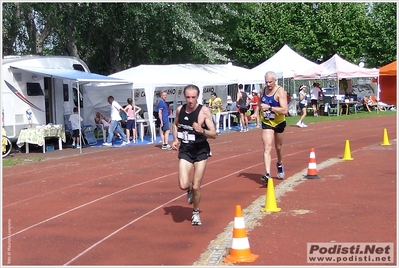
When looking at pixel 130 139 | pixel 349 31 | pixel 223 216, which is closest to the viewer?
pixel 223 216

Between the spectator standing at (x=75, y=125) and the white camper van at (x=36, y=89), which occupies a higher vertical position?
the white camper van at (x=36, y=89)

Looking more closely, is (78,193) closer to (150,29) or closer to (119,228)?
(119,228)

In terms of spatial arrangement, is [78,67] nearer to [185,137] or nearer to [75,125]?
[75,125]

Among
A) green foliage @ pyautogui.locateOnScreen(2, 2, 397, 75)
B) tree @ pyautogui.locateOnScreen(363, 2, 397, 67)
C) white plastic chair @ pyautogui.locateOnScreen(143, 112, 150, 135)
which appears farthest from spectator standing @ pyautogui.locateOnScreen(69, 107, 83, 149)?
tree @ pyautogui.locateOnScreen(363, 2, 397, 67)

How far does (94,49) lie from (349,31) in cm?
2338

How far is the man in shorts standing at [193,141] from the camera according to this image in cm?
847

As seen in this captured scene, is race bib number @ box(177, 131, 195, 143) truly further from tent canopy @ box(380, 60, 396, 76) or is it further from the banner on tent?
the banner on tent

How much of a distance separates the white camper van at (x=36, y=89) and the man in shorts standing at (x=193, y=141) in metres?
10.9

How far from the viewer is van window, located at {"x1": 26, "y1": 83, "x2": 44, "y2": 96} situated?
818 inches

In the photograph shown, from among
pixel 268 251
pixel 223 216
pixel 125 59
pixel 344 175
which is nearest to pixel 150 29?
pixel 125 59

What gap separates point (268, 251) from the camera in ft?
23.4

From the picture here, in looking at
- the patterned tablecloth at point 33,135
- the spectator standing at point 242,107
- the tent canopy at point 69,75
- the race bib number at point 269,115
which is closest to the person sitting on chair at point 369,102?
the spectator standing at point 242,107

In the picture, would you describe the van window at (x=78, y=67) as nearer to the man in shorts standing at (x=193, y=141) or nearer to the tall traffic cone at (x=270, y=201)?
the man in shorts standing at (x=193, y=141)

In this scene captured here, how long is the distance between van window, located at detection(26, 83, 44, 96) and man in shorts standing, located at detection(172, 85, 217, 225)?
13.3 meters
